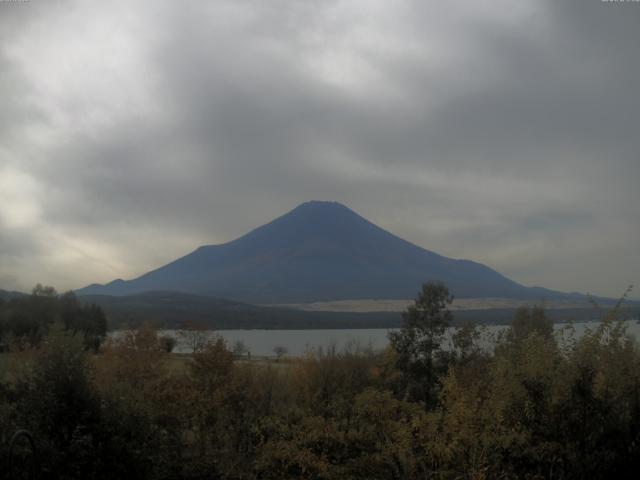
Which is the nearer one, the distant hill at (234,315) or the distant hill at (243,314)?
the distant hill at (243,314)

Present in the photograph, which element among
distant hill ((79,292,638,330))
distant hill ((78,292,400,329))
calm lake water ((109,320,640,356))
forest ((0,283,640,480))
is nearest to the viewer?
forest ((0,283,640,480))

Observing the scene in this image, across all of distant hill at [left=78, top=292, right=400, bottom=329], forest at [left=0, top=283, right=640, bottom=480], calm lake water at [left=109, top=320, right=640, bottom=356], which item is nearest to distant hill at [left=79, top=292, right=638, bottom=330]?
distant hill at [left=78, top=292, right=400, bottom=329]

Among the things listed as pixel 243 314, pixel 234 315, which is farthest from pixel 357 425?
pixel 243 314

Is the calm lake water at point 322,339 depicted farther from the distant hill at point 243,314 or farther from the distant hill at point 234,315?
the distant hill at point 243,314

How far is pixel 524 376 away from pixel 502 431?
946mm

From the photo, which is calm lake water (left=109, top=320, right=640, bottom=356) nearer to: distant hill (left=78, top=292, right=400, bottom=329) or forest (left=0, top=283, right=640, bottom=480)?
forest (left=0, top=283, right=640, bottom=480)

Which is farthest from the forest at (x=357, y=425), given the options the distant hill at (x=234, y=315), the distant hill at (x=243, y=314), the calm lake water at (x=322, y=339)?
the distant hill at (x=234, y=315)

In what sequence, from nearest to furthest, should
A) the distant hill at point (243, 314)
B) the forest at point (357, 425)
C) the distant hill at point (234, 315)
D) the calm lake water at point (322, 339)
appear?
the forest at point (357, 425)
the calm lake water at point (322, 339)
the distant hill at point (243, 314)
the distant hill at point (234, 315)

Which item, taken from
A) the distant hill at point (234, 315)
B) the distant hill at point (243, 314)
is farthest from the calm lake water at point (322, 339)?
the distant hill at point (243, 314)

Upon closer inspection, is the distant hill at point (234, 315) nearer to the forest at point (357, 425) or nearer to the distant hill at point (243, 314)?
the distant hill at point (243, 314)

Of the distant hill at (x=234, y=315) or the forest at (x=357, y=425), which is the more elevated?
the distant hill at (x=234, y=315)

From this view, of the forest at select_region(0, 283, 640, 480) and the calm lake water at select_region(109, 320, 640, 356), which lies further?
the calm lake water at select_region(109, 320, 640, 356)

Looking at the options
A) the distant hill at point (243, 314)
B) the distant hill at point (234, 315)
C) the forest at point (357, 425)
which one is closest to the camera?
the forest at point (357, 425)

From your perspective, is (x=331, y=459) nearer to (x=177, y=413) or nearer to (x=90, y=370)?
(x=177, y=413)
